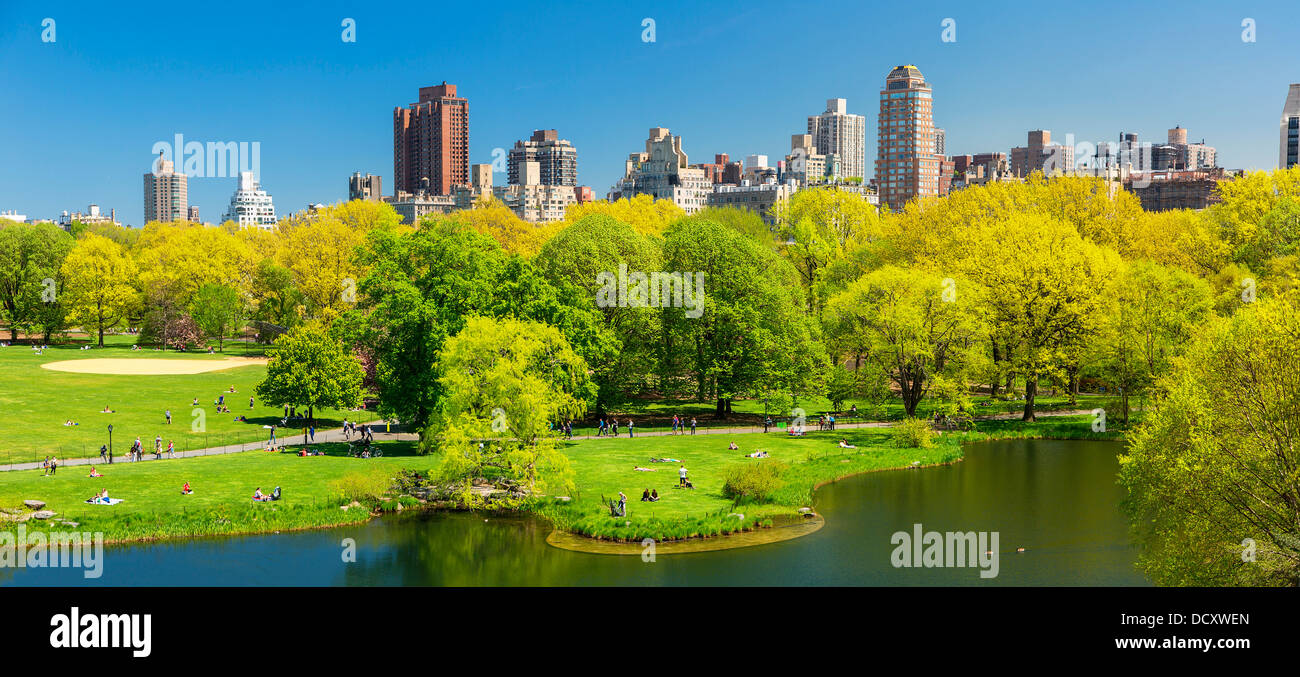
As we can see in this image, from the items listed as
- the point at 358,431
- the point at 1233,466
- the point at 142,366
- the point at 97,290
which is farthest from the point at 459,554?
the point at 97,290

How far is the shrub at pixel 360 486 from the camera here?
41.3 meters

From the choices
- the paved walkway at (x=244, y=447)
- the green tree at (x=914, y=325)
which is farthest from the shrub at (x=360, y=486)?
the green tree at (x=914, y=325)

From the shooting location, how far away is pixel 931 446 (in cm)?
5356

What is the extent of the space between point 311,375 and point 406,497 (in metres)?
17.6

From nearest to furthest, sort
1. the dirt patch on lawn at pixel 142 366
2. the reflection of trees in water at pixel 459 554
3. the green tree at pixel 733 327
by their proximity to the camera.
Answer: the reflection of trees in water at pixel 459 554
the green tree at pixel 733 327
the dirt patch on lawn at pixel 142 366

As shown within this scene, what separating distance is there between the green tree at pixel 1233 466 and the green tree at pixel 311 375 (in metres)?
42.8

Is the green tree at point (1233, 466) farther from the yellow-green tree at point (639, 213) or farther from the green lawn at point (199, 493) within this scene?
the yellow-green tree at point (639, 213)

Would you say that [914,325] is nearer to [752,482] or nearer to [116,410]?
[752,482]

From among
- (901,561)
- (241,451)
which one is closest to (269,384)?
(241,451)

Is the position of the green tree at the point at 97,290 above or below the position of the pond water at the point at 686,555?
above

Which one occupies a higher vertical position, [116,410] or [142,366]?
[142,366]

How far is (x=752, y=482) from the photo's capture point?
4231 centimetres

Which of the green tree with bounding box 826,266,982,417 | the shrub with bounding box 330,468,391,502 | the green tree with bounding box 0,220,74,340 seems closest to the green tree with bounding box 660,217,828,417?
the green tree with bounding box 826,266,982,417

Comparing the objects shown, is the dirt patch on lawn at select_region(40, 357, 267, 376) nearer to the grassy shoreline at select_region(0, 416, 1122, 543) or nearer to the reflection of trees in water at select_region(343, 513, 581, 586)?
the grassy shoreline at select_region(0, 416, 1122, 543)
